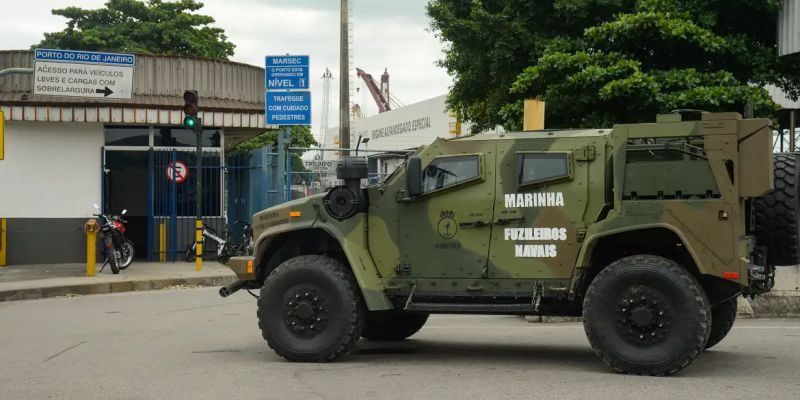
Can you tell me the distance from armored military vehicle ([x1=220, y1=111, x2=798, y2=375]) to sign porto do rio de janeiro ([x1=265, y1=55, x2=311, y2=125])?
12.3 meters

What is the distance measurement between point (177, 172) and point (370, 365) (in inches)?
548

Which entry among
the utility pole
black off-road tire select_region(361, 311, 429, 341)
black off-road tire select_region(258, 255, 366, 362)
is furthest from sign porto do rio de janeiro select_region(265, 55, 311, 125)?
black off-road tire select_region(258, 255, 366, 362)

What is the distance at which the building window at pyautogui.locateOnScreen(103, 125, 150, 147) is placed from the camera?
22.3m

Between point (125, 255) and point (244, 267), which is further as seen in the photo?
point (125, 255)

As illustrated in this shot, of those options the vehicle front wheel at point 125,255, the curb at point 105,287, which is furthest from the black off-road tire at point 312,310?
the vehicle front wheel at point 125,255

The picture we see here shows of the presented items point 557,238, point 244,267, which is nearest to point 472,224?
point 557,238

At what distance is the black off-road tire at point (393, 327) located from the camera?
34.6 feet

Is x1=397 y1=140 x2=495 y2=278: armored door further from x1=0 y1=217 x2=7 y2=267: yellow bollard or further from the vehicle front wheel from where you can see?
x1=0 y1=217 x2=7 y2=267: yellow bollard

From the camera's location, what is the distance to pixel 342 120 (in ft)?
82.4

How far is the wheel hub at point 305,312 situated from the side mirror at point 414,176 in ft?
4.14

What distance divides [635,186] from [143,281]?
1172 centimetres

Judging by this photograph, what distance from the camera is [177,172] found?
22.0 m

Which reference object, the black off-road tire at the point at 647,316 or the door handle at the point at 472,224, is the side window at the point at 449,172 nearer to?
the door handle at the point at 472,224

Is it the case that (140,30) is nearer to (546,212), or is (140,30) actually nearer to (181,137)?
(181,137)
